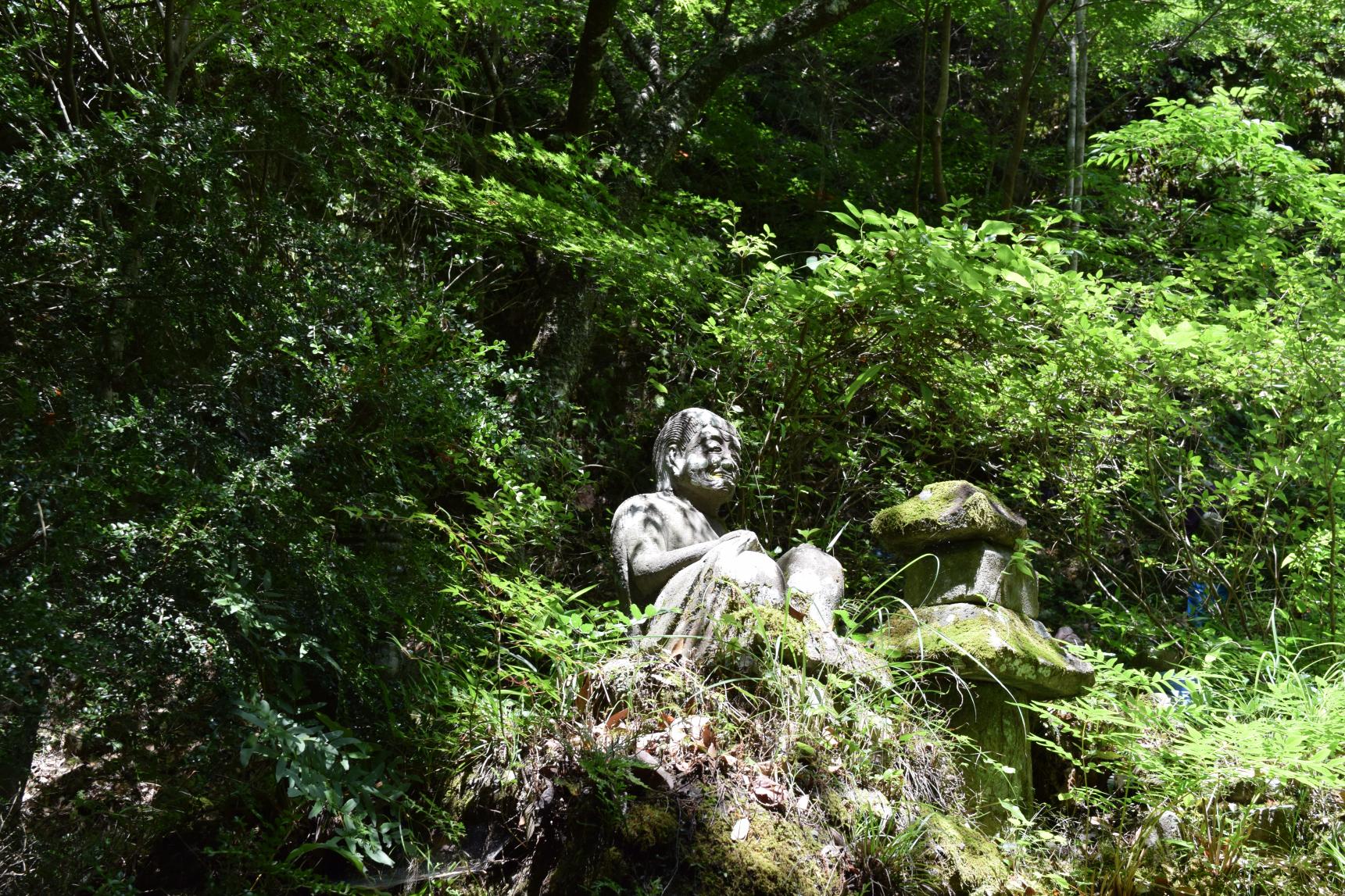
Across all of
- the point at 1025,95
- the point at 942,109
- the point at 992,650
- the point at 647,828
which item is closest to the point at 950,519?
the point at 992,650

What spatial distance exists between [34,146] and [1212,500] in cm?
452

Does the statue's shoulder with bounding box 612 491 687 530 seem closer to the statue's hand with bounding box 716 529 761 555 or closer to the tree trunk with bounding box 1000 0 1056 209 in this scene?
the statue's hand with bounding box 716 529 761 555

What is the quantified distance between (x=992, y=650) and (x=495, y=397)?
6.26ft

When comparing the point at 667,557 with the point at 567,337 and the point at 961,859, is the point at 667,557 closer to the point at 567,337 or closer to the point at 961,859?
the point at 961,859

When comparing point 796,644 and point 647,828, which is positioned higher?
point 796,644

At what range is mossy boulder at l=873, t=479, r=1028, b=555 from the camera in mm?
3930

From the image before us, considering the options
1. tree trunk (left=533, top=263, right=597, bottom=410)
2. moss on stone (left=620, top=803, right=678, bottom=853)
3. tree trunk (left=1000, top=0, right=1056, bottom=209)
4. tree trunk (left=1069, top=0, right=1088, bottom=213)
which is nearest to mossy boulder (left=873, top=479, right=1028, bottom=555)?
moss on stone (left=620, top=803, right=678, bottom=853)

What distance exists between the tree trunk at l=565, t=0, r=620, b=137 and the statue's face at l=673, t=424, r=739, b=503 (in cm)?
269

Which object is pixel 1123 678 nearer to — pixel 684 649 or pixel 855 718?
pixel 855 718

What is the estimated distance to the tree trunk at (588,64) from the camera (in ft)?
19.5

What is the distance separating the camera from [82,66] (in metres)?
4.57

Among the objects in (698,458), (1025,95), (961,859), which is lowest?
(961,859)

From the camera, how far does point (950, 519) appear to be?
155 inches

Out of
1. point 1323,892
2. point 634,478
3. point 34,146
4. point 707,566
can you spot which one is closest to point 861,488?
point 634,478
